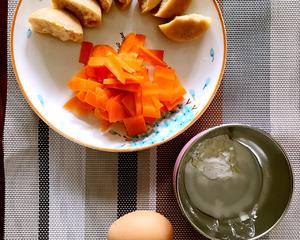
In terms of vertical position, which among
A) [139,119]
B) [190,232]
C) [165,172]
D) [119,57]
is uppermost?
[119,57]

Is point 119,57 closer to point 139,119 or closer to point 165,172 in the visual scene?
point 139,119

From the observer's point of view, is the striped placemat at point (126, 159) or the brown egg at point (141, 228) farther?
the striped placemat at point (126, 159)

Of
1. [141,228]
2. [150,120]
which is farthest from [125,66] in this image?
[141,228]

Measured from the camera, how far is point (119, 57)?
3.06 ft

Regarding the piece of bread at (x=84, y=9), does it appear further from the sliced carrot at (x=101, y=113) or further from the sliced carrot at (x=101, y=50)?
the sliced carrot at (x=101, y=113)

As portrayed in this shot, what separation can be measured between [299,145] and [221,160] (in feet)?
0.62

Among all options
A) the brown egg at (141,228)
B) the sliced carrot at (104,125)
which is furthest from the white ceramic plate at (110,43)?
the brown egg at (141,228)

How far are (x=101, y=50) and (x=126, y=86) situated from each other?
0.32ft

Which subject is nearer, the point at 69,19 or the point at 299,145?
the point at 69,19

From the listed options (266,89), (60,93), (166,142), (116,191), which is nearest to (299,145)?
(266,89)

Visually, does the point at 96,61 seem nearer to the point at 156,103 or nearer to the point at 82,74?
the point at 82,74

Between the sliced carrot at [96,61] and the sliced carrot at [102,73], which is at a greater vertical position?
the sliced carrot at [96,61]

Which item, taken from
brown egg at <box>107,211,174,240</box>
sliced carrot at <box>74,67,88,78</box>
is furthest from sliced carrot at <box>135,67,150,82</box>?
brown egg at <box>107,211,174,240</box>

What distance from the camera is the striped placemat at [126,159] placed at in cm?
98
